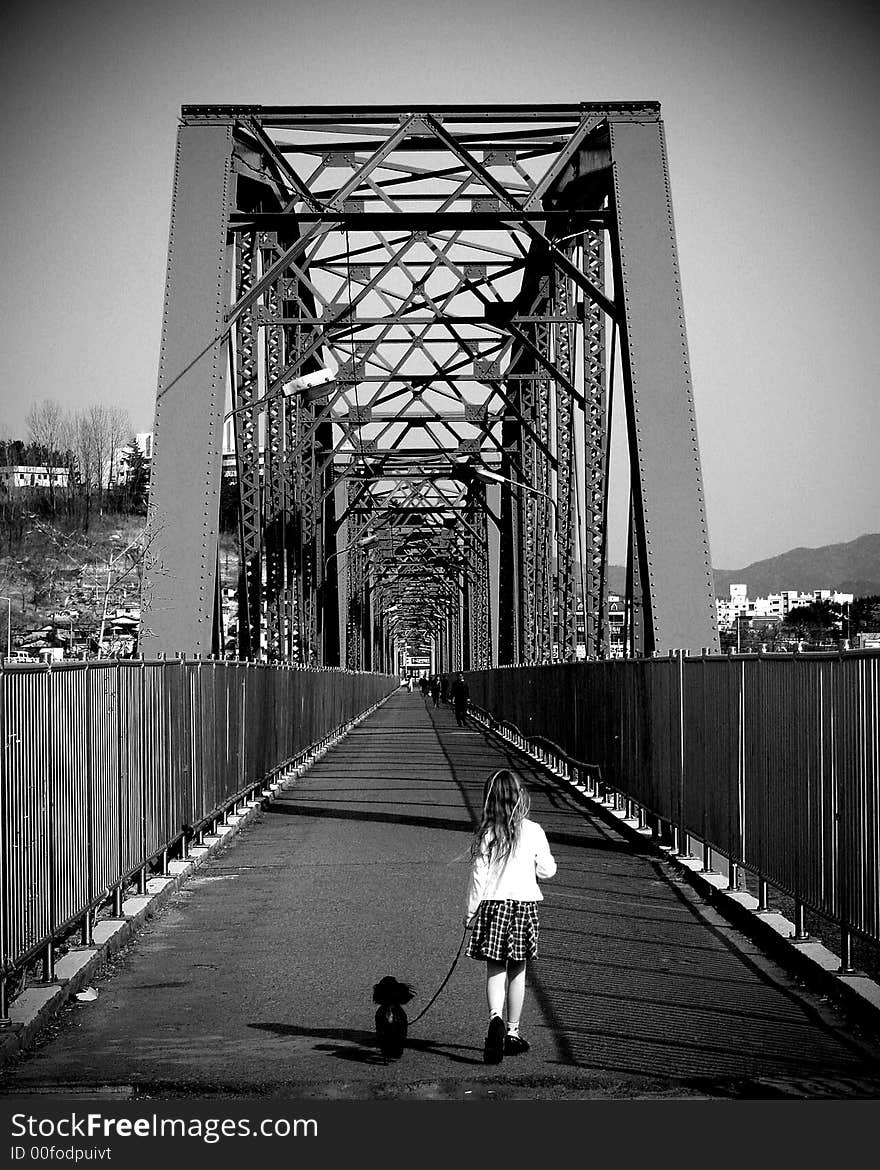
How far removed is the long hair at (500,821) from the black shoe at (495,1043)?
690 millimetres

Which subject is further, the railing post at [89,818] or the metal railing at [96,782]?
the railing post at [89,818]

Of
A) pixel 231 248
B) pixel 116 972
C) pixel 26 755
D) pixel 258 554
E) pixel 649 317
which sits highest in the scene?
pixel 231 248

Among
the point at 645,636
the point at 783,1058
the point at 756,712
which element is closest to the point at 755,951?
the point at 756,712

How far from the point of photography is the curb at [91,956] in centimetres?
700

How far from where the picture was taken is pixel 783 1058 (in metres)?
6.62

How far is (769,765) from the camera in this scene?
9.70 metres

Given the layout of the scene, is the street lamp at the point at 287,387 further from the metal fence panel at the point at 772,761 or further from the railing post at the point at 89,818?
the railing post at the point at 89,818

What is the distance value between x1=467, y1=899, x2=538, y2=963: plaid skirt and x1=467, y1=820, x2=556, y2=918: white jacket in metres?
0.03

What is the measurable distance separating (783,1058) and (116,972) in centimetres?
390

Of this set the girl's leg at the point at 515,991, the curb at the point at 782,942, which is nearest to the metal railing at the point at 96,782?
the girl's leg at the point at 515,991

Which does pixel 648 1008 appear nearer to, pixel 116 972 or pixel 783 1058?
pixel 783 1058

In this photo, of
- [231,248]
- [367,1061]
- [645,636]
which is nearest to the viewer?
[367,1061]

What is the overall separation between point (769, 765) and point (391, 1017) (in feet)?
12.9

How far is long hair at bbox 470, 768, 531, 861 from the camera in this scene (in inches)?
270
